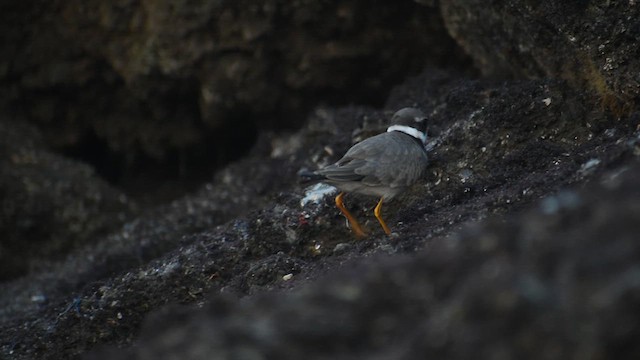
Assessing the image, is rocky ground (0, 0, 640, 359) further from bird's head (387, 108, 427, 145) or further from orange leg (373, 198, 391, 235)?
bird's head (387, 108, 427, 145)

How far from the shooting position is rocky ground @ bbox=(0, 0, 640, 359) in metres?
2.87

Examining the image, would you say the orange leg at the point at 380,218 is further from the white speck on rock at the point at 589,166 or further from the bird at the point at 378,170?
the white speck on rock at the point at 589,166

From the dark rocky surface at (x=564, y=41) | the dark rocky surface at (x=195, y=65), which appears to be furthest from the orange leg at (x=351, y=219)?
the dark rocky surface at (x=195, y=65)

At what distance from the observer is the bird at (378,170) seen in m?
5.66

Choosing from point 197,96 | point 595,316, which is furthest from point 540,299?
point 197,96

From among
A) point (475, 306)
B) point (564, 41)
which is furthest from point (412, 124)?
point (475, 306)

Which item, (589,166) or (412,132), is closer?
(589,166)

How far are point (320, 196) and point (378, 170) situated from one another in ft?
2.51

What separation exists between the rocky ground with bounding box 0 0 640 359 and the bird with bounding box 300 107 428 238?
0.59 ft

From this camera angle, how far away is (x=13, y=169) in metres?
8.99

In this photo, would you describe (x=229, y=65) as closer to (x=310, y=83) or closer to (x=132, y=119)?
(x=310, y=83)

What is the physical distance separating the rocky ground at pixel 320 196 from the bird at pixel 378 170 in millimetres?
181

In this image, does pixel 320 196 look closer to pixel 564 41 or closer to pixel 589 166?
pixel 564 41

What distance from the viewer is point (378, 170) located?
18.7 feet
